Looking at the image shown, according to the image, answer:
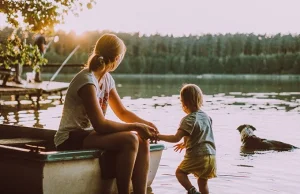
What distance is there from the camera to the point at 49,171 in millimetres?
5758

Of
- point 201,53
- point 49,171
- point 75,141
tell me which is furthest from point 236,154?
point 201,53

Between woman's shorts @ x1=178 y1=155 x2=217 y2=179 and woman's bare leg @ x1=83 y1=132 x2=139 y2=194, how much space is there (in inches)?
37.3

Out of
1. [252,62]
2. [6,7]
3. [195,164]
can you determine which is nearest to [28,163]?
[195,164]

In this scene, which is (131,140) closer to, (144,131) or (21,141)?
(144,131)

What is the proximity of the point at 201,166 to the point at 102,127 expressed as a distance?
1319mm

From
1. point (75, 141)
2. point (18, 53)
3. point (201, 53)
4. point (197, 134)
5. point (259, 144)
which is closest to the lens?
point (75, 141)

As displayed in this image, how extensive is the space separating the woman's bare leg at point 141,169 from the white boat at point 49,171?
392 millimetres

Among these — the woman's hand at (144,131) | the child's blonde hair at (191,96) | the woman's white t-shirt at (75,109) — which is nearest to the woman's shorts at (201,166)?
the child's blonde hair at (191,96)

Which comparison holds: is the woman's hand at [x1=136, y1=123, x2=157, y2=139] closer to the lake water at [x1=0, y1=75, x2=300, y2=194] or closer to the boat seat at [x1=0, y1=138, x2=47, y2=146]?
the lake water at [x1=0, y1=75, x2=300, y2=194]

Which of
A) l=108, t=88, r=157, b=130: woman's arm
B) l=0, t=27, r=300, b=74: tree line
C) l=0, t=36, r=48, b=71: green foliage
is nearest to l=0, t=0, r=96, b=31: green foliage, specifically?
l=0, t=36, r=48, b=71: green foliage

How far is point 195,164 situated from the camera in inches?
256

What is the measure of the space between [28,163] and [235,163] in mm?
4374

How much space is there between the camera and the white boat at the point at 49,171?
18.7ft

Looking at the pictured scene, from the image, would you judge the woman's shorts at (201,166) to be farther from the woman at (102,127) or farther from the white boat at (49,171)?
the white boat at (49,171)
